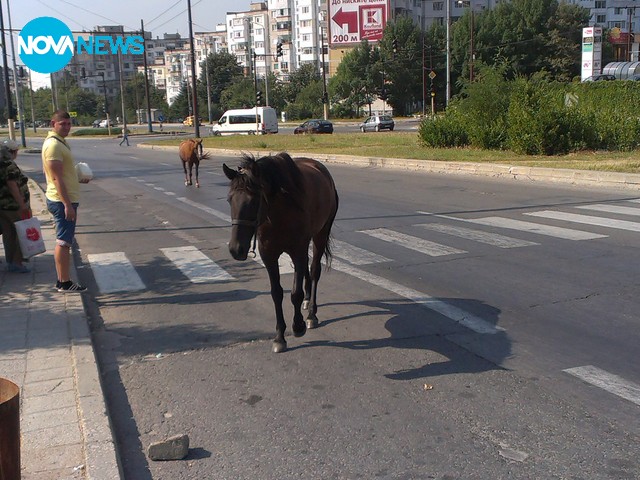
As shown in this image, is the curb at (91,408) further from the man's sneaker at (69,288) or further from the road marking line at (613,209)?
the road marking line at (613,209)

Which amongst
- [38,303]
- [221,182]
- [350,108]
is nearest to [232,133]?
[350,108]

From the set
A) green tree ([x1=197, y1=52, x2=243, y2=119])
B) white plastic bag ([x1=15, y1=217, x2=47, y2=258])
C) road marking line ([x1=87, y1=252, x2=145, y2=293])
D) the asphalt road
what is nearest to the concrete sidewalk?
the asphalt road

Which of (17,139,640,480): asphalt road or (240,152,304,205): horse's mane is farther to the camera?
(240,152,304,205): horse's mane

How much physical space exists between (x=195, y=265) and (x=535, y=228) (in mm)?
5367

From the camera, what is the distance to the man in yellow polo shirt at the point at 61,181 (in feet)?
24.1

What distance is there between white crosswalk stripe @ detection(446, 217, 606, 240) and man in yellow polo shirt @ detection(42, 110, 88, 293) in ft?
22.2

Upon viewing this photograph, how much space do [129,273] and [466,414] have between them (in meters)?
5.78

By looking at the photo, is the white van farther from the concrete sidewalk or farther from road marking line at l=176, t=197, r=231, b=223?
the concrete sidewalk

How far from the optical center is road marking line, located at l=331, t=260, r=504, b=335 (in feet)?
20.7

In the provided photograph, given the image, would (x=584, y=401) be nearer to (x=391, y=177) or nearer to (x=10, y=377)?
(x=10, y=377)

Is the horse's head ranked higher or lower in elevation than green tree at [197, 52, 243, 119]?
lower

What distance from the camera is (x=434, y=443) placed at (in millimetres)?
4152

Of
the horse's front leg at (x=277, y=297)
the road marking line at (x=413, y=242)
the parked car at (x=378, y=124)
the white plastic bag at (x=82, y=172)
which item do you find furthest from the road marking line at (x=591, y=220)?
the parked car at (x=378, y=124)

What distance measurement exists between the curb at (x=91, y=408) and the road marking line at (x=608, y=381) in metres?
3.28
